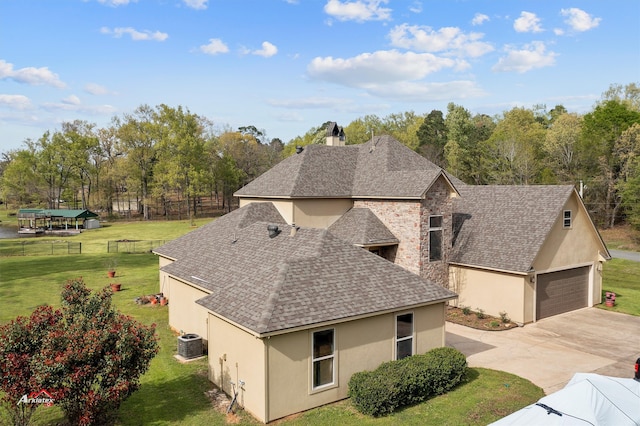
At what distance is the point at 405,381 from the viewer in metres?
11.7

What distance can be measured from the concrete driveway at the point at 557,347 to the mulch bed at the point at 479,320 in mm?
427

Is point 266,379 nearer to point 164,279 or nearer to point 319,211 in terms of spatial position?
point 319,211

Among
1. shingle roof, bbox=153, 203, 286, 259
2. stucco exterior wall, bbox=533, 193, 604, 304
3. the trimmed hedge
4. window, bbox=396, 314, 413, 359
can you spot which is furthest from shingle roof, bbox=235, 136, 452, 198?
the trimmed hedge

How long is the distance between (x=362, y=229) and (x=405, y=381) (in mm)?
11923

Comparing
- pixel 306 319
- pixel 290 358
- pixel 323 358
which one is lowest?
pixel 323 358

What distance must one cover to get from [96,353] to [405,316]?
857 cm

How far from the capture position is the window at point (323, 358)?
11820 millimetres

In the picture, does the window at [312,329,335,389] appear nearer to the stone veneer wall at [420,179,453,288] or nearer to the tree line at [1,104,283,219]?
the stone veneer wall at [420,179,453,288]

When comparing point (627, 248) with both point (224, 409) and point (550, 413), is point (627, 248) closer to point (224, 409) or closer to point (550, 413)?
point (550, 413)

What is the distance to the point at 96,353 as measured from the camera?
9.70m

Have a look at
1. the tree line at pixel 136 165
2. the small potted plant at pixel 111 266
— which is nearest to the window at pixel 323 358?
the small potted plant at pixel 111 266

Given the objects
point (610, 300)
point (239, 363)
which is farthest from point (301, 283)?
point (610, 300)

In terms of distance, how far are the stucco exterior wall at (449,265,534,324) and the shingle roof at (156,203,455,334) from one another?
24.6 ft

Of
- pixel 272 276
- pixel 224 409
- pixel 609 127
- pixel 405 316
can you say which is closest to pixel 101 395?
pixel 224 409
